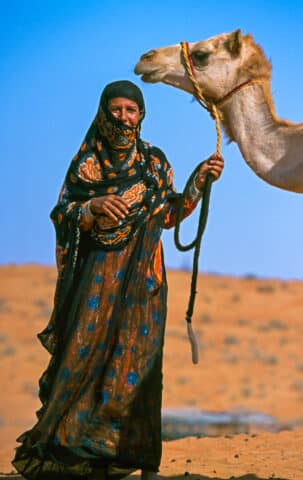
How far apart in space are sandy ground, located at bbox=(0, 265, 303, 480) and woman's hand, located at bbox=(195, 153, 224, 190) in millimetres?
2583

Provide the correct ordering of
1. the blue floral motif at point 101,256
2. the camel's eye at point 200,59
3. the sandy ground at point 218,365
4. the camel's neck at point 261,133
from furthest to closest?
the sandy ground at point 218,365
the camel's eye at point 200,59
the camel's neck at point 261,133
the blue floral motif at point 101,256

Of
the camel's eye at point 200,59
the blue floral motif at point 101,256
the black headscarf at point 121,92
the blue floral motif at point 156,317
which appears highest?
the camel's eye at point 200,59

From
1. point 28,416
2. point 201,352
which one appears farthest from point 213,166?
point 201,352

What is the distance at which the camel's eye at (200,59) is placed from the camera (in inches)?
289

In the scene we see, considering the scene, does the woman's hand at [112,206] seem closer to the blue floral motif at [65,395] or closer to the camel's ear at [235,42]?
the blue floral motif at [65,395]

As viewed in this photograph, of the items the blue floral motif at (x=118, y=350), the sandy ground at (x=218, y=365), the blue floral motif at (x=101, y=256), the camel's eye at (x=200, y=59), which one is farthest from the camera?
the sandy ground at (x=218, y=365)

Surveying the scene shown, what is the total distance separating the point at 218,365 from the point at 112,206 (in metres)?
16.7

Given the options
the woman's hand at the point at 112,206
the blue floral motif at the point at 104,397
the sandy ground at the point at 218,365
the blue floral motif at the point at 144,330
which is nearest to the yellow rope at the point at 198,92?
the woman's hand at the point at 112,206

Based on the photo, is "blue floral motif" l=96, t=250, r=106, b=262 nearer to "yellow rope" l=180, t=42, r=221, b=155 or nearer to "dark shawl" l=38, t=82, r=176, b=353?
"dark shawl" l=38, t=82, r=176, b=353

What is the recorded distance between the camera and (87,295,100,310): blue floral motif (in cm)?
633

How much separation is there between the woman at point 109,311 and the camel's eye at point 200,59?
1.05 meters

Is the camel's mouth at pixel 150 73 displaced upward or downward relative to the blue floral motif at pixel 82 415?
upward

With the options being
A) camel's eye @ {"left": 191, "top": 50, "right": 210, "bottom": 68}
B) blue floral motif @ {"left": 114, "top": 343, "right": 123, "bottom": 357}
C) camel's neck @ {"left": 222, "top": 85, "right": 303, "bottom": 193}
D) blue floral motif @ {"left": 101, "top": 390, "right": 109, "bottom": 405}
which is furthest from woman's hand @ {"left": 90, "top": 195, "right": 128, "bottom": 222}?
camel's eye @ {"left": 191, "top": 50, "right": 210, "bottom": 68}

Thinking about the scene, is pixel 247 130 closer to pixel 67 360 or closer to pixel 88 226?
pixel 88 226
